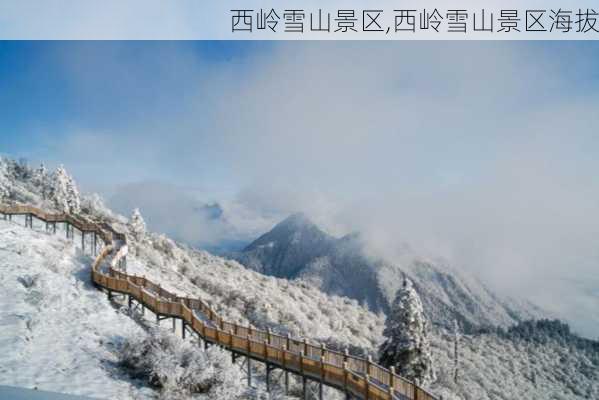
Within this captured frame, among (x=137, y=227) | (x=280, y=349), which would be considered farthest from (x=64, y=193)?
(x=280, y=349)

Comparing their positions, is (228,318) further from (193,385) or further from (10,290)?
(193,385)

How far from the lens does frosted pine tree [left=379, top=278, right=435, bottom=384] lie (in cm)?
3566

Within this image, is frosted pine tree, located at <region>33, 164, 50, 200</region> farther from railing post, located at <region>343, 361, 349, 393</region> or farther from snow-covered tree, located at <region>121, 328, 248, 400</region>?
railing post, located at <region>343, 361, 349, 393</region>

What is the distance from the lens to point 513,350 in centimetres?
9912

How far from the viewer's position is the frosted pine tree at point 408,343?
35.7m

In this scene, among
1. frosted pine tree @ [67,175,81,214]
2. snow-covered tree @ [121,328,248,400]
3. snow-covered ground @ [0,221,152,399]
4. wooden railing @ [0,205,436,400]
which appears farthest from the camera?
frosted pine tree @ [67,175,81,214]

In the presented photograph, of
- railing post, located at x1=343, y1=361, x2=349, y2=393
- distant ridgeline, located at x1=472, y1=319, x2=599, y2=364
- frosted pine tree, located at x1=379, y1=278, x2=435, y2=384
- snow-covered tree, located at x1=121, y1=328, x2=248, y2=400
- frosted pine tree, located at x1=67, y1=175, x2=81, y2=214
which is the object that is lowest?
distant ridgeline, located at x1=472, y1=319, x2=599, y2=364

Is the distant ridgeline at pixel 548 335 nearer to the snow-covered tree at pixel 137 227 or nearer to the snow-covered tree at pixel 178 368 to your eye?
the snow-covered tree at pixel 137 227

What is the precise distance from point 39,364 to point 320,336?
4472 centimetres

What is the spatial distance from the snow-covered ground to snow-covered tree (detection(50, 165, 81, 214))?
4071 cm

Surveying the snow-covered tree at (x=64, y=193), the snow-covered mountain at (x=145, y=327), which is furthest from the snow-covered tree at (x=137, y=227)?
the snow-covered tree at (x=64, y=193)

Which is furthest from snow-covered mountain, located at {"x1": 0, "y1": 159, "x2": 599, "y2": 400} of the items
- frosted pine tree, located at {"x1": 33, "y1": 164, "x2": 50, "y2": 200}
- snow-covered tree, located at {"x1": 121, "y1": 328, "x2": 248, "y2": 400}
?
frosted pine tree, located at {"x1": 33, "y1": 164, "x2": 50, "y2": 200}

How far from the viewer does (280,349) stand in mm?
24359

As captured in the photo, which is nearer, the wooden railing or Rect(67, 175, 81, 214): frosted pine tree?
the wooden railing
